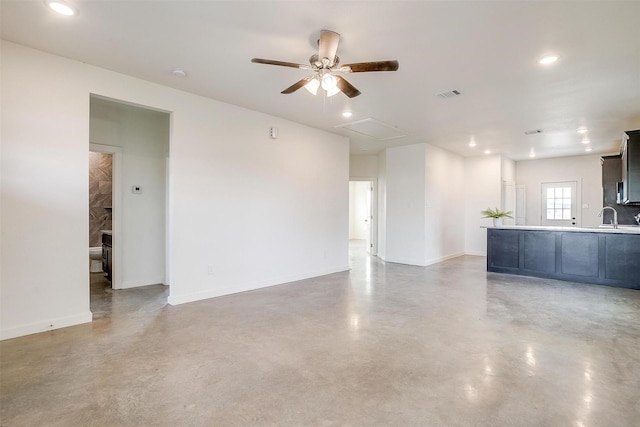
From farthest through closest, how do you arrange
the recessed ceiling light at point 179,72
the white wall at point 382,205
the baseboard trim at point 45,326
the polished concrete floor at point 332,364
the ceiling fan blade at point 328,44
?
the white wall at point 382,205 → the recessed ceiling light at point 179,72 → the baseboard trim at point 45,326 → the ceiling fan blade at point 328,44 → the polished concrete floor at point 332,364

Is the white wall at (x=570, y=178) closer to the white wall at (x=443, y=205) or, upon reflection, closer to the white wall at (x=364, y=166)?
the white wall at (x=443, y=205)

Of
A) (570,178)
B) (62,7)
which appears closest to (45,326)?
(62,7)

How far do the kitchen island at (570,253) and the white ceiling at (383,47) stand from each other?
6.48 feet

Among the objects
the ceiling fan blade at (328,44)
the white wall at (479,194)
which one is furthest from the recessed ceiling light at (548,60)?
the white wall at (479,194)

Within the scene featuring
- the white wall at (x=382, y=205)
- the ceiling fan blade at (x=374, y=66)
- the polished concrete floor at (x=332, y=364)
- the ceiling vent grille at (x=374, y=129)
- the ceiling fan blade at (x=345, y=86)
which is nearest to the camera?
the polished concrete floor at (x=332, y=364)

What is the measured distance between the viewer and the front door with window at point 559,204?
333 inches

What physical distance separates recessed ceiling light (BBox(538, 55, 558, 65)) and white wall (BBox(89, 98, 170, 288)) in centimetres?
501

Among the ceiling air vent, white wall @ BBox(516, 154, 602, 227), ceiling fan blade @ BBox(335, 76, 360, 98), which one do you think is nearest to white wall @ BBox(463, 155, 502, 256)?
white wall @ BBox(516, 154, 602, 227)

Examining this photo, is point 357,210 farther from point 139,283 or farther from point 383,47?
point 383,47

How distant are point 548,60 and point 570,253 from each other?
3809mm

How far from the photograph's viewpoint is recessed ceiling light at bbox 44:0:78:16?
7.55ft

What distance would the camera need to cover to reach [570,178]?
333 inches

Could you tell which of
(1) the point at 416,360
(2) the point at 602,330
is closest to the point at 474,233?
(2) the point at 602,330

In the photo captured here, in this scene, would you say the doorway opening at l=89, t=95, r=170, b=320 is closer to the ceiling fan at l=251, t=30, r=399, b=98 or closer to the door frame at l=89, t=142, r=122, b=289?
the door frame at l=89, t=142, r=122, b=289
